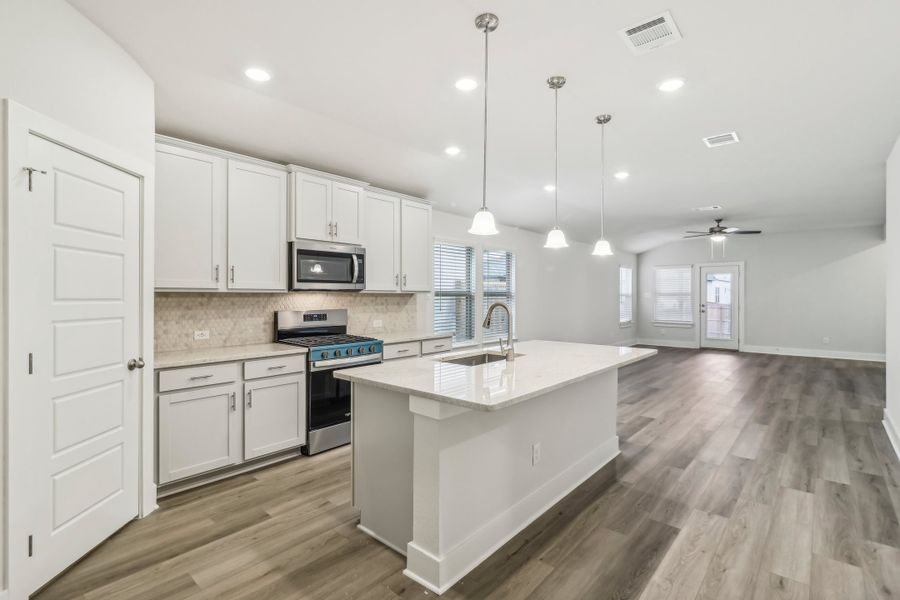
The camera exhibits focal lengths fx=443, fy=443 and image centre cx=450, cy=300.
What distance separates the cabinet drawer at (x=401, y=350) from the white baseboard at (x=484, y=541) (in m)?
1.96

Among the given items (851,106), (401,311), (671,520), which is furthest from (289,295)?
(851,106)

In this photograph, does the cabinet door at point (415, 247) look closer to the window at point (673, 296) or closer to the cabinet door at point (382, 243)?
the cabinet door at point (382, 243)

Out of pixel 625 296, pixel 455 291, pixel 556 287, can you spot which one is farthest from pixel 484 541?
pixel 625 296

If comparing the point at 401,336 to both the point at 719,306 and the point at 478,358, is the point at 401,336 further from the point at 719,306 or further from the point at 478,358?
the point at 719,306

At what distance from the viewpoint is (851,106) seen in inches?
117

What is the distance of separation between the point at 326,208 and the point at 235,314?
1185mm

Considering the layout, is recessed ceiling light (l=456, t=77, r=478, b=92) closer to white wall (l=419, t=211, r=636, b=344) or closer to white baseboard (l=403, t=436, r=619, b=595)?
white baseboard (l=403, t=436, r=619, b=595)

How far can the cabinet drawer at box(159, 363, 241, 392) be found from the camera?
2.80m

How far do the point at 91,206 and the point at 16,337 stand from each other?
73 cm

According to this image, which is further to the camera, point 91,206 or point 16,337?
point 91,206

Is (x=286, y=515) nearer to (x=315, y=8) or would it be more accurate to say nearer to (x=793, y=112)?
(x=315, y=8)

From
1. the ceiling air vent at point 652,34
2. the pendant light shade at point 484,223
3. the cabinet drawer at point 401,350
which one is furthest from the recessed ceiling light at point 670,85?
the cabinet drawer at point 401,350

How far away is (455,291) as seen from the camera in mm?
5848

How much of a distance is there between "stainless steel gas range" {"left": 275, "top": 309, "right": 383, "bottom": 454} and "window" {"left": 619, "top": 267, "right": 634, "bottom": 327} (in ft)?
26.1
